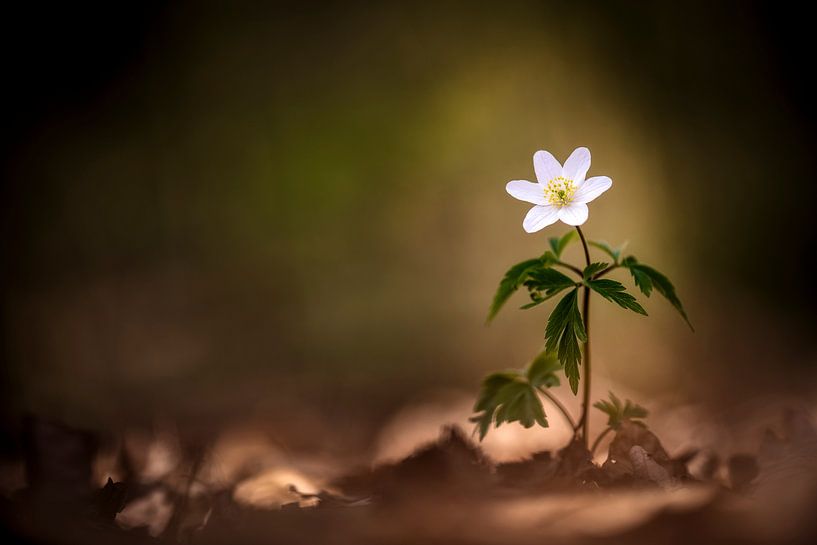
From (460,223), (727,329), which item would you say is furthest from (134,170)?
(727,329)

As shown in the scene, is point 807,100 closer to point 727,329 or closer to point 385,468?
point 727,329

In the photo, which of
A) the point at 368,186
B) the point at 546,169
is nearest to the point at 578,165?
the point at 546,169

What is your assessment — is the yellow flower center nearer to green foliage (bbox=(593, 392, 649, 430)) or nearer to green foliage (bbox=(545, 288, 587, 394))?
green foliage (bbox=(545, 288, 587, 394))

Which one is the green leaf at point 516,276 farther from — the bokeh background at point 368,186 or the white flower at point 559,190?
the bokeh background at point 368,186

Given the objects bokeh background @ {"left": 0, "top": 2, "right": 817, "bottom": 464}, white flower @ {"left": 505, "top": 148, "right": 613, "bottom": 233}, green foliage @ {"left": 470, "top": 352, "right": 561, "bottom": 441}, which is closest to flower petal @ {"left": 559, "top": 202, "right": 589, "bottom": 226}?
white flower @ {"left": 505, "top": 148, "right": 613, "bottom": 233}

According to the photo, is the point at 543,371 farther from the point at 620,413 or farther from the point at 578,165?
the point at 578,165
